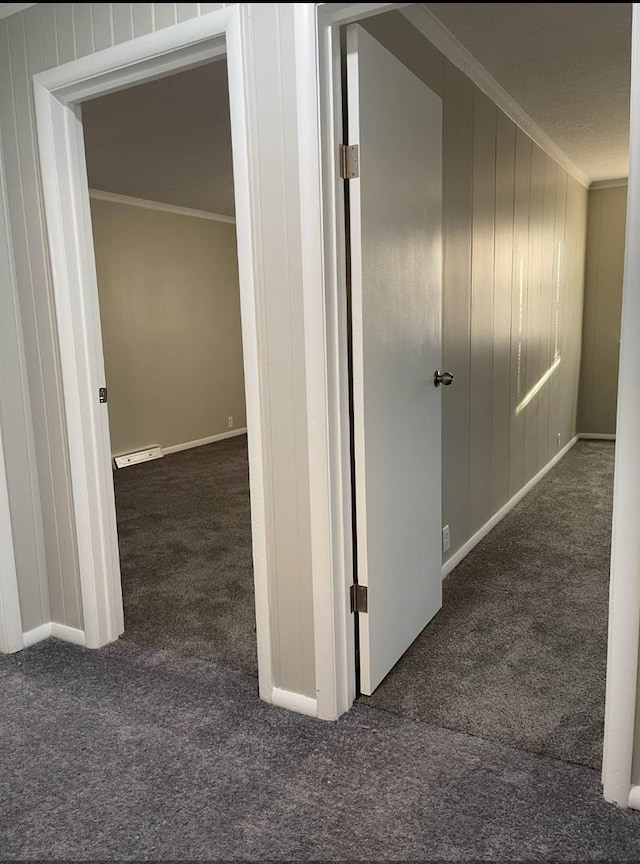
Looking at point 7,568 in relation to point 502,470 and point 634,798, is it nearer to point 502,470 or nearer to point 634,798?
point 634,798

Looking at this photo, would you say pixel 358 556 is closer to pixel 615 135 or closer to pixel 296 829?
pixel 296 829

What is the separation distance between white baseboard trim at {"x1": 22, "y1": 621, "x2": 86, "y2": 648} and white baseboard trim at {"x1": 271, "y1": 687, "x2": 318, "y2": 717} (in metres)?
0.87

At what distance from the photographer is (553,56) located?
10.0ft

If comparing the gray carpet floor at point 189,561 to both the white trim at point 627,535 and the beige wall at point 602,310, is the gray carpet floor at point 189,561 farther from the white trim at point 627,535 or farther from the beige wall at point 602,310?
the beige wall at point 602,310

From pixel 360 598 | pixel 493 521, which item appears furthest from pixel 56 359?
pixel 493 521

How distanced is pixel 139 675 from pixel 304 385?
47.7 inches

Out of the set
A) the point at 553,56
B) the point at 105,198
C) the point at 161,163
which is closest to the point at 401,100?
the point at 553,56

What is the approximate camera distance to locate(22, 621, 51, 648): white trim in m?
2.53

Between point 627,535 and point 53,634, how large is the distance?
7.03 ft

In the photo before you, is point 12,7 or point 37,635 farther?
point 37,635

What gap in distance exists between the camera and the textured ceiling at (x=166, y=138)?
10.7 feet

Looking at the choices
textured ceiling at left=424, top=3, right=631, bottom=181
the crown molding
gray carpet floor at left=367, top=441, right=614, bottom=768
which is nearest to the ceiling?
textured ceiling at left=424, top=3, right=631, bottom=181

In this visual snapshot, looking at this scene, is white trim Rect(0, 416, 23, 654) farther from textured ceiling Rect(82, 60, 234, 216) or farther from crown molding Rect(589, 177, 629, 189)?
crown molding Rect(589, 177, 629, 189)

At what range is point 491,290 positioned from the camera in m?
3.53
